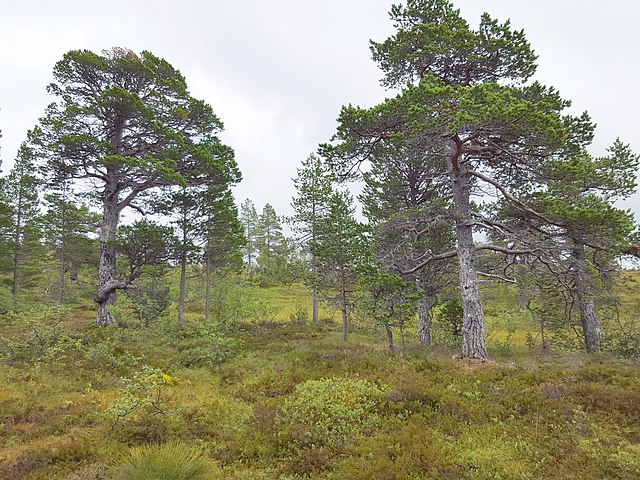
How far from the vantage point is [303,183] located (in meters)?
25.8

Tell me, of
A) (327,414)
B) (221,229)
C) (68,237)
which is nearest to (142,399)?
(327,414)

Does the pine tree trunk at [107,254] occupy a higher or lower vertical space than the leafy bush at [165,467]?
higher

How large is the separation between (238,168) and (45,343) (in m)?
11.8

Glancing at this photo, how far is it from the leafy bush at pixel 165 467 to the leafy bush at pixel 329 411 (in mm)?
1890

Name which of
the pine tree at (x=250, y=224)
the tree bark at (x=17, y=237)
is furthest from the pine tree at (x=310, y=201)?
the pine tree at (x=250, y=224)

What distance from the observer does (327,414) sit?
7566 millimetres

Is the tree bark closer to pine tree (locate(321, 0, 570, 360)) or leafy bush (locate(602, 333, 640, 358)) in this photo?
pine tree (locate(321, 0, 570, 360))

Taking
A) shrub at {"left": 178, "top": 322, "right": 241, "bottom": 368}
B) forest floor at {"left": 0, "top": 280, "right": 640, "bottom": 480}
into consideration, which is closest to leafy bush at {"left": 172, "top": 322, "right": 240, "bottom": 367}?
shrub at {"left": 178, "top": 322, "right": 241, "bottom": 368}

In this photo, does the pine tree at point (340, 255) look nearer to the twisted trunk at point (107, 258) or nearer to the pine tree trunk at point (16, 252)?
the twisted trunk at point (107, 258)

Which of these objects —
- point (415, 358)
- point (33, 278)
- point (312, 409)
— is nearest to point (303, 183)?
point (415, 358)

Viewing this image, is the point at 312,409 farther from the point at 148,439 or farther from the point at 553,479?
the point at 553,479

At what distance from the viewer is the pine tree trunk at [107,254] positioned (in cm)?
1698

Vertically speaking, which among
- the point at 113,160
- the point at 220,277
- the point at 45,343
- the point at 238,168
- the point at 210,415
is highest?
the point at 238,168

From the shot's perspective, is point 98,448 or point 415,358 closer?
point 98,448
